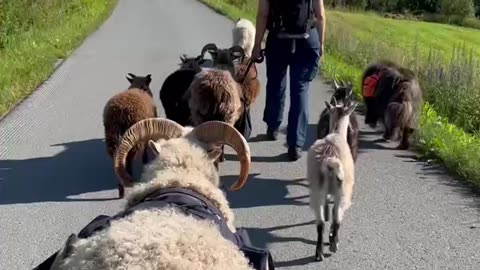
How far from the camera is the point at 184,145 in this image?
17.7 feet

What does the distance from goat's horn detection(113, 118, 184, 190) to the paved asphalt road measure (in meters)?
1.47

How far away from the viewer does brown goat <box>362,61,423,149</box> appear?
10367 mm

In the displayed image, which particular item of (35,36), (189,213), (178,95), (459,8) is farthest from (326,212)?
(459,8)

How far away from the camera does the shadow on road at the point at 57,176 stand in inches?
330

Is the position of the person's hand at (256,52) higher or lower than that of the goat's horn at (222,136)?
lower

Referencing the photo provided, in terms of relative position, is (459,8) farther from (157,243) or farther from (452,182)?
(157,243)

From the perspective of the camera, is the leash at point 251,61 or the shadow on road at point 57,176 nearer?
the shadow on road at point 57,176

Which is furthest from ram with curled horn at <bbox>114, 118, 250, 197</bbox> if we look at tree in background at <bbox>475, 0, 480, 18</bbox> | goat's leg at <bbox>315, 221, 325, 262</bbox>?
tree in background at <bbox>475, 0, 480, 18</bbox>

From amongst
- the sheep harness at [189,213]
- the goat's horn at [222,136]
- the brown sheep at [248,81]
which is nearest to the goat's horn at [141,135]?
the goat's horn at [222,136]

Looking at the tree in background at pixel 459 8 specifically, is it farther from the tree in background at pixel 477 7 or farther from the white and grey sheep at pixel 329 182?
the white and grey sheep at pixel 329 182

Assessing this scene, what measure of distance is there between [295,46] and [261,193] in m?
1.88

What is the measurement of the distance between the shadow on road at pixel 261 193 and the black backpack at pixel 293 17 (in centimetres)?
169

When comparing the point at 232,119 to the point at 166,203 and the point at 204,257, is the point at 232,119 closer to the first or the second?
the point at 166,203

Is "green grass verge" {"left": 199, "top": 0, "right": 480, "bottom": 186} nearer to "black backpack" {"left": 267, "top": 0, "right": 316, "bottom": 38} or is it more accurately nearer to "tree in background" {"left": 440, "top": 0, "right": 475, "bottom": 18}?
"black backpack" {"left": 267, "top": 0, "right": 316, "bottom": 38}
